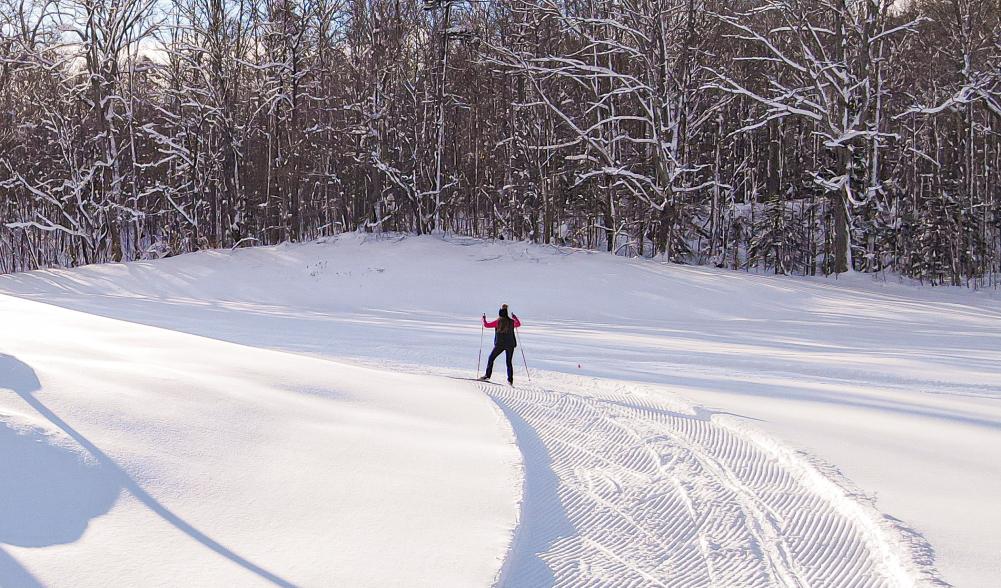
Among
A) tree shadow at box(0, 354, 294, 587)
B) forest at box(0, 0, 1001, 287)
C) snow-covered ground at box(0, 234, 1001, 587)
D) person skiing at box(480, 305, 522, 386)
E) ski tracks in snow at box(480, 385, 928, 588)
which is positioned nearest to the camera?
tree shadow at box(0, 354, 294, 587)

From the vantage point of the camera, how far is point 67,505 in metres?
4.66

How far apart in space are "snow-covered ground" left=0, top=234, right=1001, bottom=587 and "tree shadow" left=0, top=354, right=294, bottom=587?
2cm

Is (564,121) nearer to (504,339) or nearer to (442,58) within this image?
(442,58)

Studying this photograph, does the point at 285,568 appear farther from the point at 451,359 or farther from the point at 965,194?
the point at 965,194

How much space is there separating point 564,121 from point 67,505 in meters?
26.8

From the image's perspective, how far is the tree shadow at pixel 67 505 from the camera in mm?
4242

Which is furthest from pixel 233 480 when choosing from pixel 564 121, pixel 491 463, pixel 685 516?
pixel 564 121

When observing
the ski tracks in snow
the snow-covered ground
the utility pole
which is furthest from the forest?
the ski tracks in snow

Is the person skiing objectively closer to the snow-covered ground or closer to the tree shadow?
the snow-covered ground

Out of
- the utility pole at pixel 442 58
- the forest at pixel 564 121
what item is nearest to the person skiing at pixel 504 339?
the forest at pixel 564 121

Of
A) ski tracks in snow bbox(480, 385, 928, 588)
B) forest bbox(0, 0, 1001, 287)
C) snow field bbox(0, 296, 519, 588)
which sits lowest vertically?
ski tracks in snow bbox(480, 385, 928, 588)

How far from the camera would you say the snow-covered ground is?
4715 millimetres

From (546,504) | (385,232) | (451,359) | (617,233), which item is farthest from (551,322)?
(546,504)

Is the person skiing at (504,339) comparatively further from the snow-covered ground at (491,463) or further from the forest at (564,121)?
the forest at (564,121)
